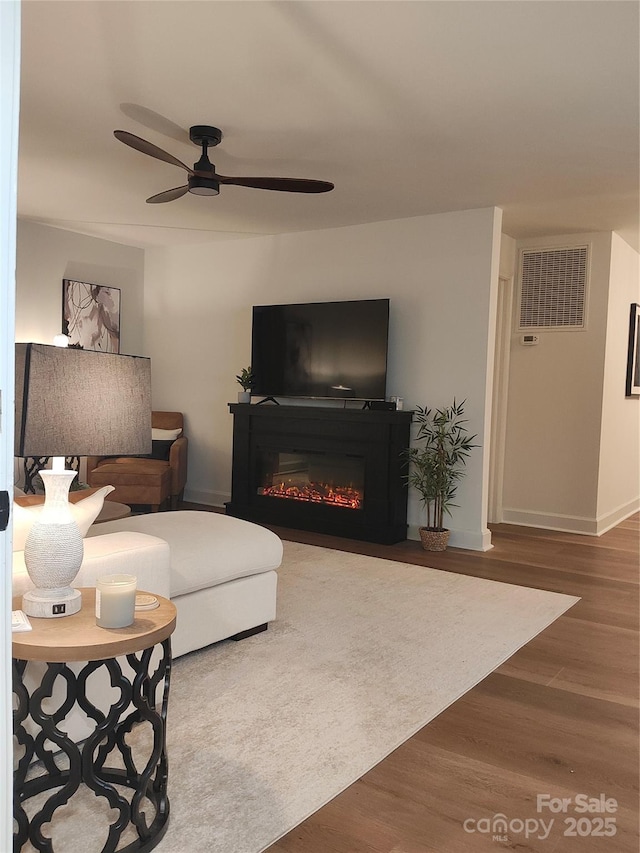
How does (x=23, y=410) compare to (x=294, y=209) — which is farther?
(x=294, y=209)

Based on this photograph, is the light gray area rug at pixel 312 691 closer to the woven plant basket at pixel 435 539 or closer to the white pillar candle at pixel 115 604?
the white pillar candle at pixel 115 604

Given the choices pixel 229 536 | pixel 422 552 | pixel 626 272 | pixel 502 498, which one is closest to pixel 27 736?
pixel 229 536

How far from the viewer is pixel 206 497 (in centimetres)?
698

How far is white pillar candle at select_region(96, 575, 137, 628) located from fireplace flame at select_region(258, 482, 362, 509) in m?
3.95

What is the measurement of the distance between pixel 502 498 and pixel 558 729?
4.07 metres

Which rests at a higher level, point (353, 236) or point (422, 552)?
point (353, 236)

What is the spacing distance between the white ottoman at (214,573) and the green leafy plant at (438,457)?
85.4 inches

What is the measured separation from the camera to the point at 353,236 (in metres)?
5.94

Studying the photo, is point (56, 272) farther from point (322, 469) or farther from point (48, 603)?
point (48, 603)

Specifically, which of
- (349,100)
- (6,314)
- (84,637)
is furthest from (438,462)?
(6,314)

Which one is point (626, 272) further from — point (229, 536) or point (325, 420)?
point (229, 536)

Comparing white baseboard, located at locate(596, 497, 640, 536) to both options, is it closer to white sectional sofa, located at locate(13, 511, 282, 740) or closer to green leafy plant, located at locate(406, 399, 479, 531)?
green leafy plant, located at locate(406, 399, 479, 531)

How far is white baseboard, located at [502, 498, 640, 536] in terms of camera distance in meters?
6.05

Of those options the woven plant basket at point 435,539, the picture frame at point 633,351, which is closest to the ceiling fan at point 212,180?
the woven plant basket at point 435,539
